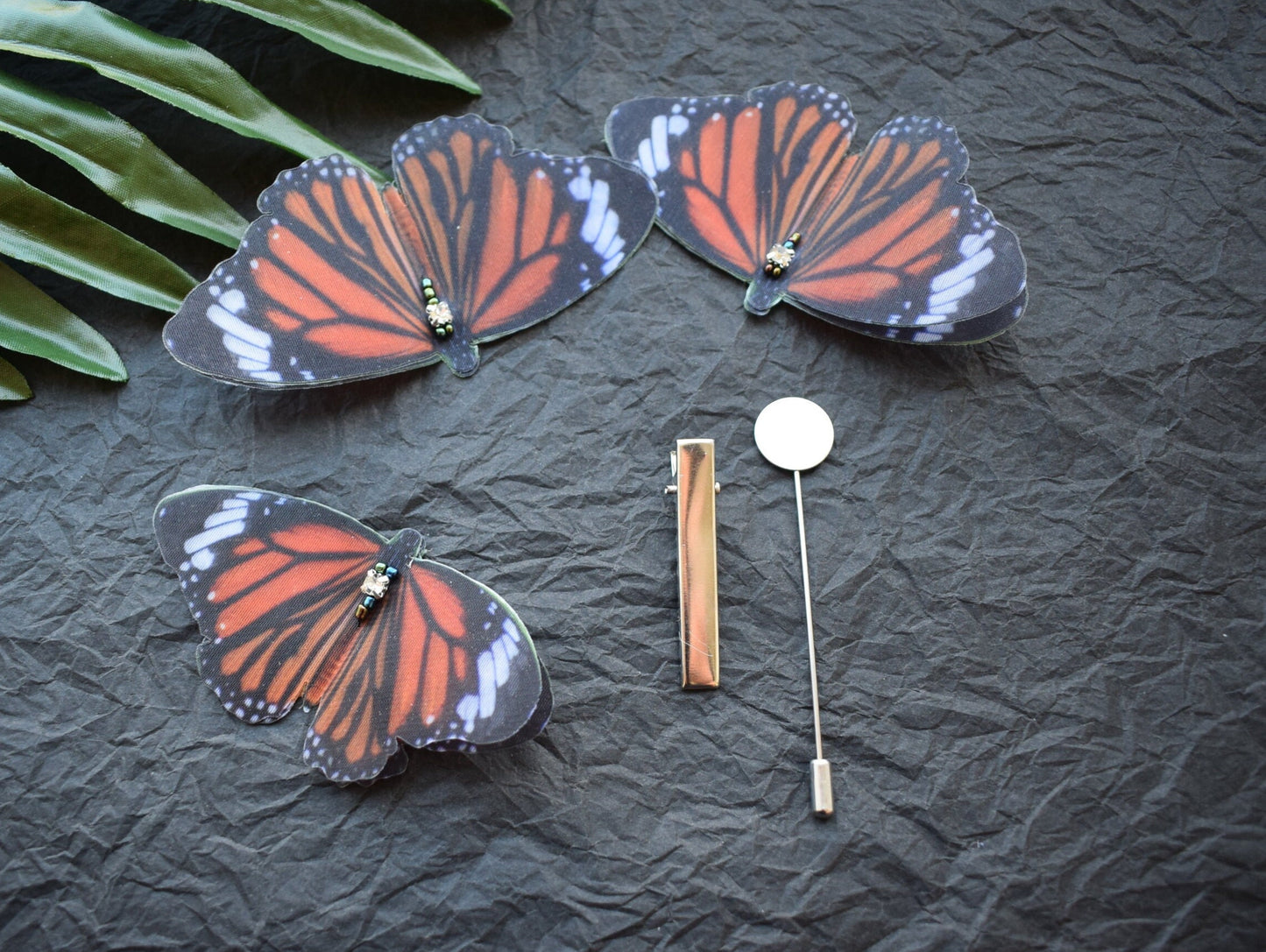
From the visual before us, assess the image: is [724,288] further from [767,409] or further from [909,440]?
[909,440]

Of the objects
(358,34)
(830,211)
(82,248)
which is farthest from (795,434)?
(82,248)

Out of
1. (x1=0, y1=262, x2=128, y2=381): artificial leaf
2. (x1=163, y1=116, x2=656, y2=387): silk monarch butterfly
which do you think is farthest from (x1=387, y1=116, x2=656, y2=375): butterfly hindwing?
(x1=0, y1=262, x2=128, y2=381): artificial leaf

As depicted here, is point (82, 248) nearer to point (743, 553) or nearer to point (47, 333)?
point (47, 333)

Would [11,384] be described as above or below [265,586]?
above

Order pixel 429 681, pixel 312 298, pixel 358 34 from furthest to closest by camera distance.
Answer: pixel 358 34
pixel 312 298
pixel 429 681

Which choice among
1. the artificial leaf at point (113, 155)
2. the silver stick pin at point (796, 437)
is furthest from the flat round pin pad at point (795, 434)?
the artificial leaf at point (113, 155)

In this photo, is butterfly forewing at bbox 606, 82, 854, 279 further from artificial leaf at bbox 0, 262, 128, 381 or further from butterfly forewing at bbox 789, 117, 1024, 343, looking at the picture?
artificial leaf at bbox 0, 262, 128, 381

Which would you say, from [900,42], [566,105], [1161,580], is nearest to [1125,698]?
[1161,580]
